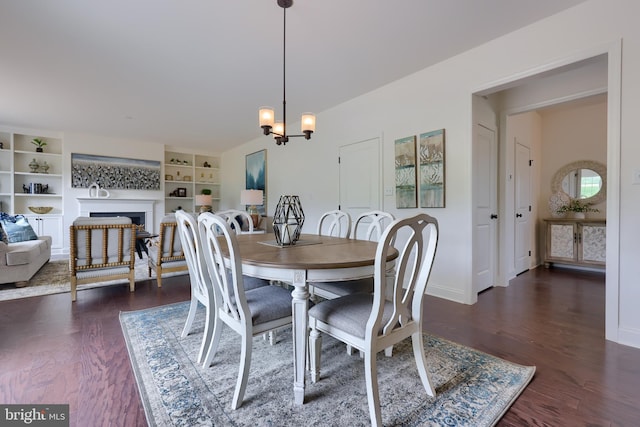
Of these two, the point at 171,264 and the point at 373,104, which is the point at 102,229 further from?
the point at 373,104

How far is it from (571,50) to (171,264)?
173 inches

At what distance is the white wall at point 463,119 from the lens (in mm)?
1991

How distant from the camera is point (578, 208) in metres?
4.45

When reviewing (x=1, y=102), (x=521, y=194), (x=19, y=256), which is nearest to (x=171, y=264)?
(x=19, y=256)

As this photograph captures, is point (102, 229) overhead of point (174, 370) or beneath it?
overhead

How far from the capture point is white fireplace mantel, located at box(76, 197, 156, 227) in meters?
5.96

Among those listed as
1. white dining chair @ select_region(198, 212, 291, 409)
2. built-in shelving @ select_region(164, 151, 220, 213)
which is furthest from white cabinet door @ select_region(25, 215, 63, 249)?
white dining chair @ select_region(198, 212, 291, 409)

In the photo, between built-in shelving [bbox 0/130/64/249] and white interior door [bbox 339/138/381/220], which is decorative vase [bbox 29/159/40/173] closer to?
built-in shelving [bbox 0/130/64/249]

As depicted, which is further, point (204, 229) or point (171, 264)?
point (171, 264)

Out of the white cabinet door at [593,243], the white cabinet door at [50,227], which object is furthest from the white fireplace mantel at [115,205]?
the white cabinet door at [593,243]

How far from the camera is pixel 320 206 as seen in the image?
4.63m

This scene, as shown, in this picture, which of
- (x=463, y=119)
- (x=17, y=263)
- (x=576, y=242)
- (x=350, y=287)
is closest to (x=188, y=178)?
(x=17, y=263)

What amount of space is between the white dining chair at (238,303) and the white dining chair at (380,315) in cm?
22

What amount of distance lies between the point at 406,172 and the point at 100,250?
11.4ft
